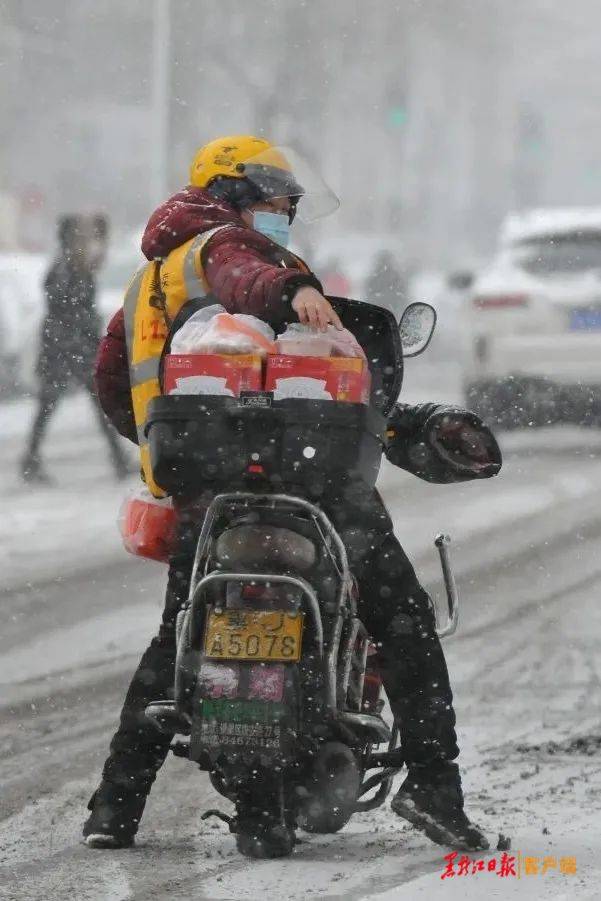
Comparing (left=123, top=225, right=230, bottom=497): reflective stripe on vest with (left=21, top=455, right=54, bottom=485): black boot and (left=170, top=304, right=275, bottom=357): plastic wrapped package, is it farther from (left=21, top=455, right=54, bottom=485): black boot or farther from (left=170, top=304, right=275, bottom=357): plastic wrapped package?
(left=21, top=455, right=54, bottom=485): black boot

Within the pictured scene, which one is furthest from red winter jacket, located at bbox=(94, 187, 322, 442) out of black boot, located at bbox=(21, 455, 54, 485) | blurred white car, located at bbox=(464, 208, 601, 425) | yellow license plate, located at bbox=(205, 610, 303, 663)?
blurred white car, located at bbox=(464, 208, 601, 425)

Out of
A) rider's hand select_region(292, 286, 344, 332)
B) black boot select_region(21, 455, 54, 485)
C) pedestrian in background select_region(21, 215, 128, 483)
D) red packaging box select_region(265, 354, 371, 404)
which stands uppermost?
rider's hand select_region(292, 286, 344, 332)

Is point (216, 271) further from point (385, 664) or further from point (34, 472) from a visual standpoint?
point (34, 472)

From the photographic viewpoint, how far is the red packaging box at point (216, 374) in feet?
12.4

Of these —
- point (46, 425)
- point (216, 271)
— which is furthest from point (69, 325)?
point (216, 271)

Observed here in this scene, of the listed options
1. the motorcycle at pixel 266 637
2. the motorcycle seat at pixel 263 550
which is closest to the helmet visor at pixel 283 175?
the motorcycle at pixel 266 637

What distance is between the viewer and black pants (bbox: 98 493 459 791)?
413 cm

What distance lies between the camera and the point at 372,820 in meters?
4.61

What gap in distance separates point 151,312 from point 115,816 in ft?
3.56

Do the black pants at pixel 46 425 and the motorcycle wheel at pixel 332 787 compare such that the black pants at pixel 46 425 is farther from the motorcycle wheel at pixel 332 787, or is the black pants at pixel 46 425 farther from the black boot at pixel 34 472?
the motorcycle wheel at pixel 332 787

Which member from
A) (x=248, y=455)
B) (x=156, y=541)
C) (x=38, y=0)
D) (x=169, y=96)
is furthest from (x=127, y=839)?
(x=38, y=0)

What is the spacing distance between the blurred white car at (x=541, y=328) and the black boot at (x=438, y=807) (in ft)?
29.4

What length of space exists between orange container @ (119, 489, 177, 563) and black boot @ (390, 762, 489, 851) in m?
0.73

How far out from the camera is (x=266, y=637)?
3754 millimetres
